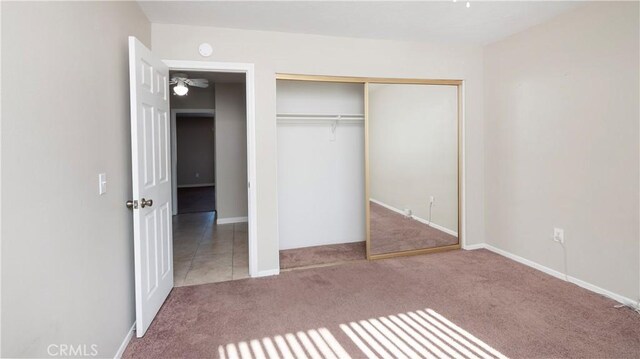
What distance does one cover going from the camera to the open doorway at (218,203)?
3572mm

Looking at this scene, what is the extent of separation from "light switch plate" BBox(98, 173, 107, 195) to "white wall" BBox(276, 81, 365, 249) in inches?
86.4

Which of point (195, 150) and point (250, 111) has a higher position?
point (195, 150)

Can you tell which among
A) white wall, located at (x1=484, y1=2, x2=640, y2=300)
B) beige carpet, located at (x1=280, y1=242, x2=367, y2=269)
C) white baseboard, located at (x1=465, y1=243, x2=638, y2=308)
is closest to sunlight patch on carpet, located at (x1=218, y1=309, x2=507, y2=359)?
beige carpet, located at (x1=280, y1=242, x2=367, y2=269)

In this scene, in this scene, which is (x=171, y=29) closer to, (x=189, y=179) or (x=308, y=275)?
(x=308, y=275)

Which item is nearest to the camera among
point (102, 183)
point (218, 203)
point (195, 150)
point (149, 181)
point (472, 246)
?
point (102, 183)

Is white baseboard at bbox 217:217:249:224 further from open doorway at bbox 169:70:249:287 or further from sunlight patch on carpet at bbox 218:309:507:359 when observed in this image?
sunlight patch on carpet at bbox 218:309:507:359

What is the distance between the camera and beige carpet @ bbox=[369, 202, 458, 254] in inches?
148

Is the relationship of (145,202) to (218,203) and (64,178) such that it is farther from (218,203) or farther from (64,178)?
(218,203)

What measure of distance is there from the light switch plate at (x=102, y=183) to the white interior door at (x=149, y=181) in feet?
0.76

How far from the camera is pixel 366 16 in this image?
289 centimetres

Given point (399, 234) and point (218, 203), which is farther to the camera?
point (218, 203)

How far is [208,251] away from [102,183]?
8.08 feet

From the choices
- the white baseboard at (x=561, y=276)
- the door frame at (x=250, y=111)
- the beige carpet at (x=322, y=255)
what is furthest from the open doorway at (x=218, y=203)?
the white baseboard at (x=561, y=276)

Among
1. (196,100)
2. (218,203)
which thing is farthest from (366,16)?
(196,100)
